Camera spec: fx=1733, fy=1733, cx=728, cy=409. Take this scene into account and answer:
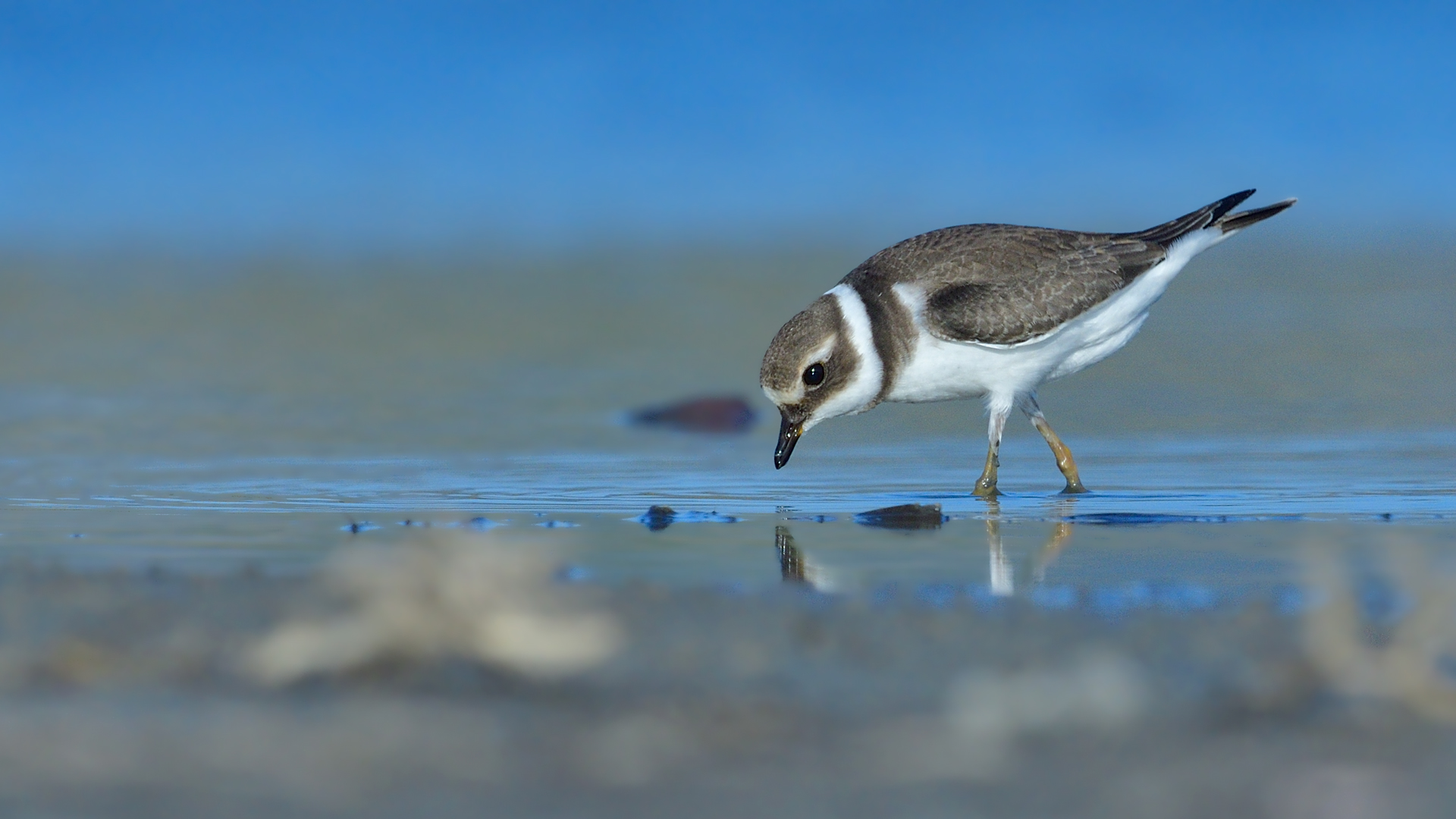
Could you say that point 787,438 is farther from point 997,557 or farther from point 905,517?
point 997,557

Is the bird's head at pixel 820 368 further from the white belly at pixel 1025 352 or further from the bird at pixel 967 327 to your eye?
the white belly at pixel 1025 352

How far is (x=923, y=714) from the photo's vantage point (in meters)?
3.65

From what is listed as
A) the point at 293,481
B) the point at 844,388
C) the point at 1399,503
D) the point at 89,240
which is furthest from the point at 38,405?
the point at 89,240

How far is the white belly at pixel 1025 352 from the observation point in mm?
8312

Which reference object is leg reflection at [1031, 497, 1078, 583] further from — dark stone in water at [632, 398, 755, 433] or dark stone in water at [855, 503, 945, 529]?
dark stone in water at [632, 398, 755, 433]

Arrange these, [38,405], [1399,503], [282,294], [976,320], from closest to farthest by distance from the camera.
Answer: [1399,503] → [976,320] → [38,405] → [282,294]

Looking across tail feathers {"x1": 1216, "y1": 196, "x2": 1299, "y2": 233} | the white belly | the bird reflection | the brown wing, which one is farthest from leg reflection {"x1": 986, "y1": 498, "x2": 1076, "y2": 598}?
tail feathers {"x1": 1216, "y1": 196, "x2": 1299, "y2": 233}

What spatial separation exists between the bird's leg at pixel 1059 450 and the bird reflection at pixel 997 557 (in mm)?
660

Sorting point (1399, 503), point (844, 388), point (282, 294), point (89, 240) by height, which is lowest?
point (1399, 503)

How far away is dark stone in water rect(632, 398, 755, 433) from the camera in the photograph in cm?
1070

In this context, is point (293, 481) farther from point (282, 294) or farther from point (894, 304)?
point (282, 294)

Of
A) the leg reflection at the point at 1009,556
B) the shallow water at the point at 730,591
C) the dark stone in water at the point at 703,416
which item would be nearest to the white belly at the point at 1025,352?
the shallow water at the point at 730,591

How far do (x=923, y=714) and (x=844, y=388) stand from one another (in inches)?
185

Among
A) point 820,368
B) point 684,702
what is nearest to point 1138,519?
point 820,368
